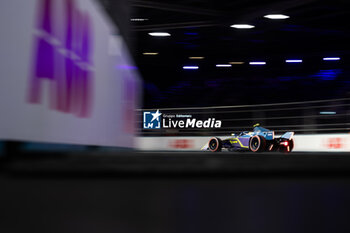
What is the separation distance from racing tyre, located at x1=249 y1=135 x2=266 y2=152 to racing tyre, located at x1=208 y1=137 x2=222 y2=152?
2.25 ft

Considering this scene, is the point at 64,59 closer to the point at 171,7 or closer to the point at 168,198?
the point at 168,198

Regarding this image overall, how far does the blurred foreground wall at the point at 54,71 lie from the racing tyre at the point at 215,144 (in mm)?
5917

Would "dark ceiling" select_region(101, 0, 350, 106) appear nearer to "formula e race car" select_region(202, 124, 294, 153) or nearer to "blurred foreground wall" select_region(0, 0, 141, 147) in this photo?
"formula e race car" select_region(202, 124, 294, 153)

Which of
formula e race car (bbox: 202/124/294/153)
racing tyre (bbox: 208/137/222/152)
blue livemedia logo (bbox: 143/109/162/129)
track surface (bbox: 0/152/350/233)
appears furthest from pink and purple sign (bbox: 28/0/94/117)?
blue livemedia logo (bbox: 143/109/162/129)

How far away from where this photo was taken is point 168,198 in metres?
0.46

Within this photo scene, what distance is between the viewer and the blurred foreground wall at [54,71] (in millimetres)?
997

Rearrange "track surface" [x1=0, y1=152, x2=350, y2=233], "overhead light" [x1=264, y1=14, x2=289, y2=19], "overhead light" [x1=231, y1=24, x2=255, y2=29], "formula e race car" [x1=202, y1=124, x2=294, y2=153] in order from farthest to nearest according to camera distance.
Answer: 1. "overhead light" [x1=231, y1=24, x2=255, y2=29]
2. "overhead light" [x1=264, y1=14, x2=289, y2=19]
3. "formula e race car" [x1=202, y1=124, x2=294, y2=153]
4. "track surface" [x1=0, y1=152, x2=350, y2=233]

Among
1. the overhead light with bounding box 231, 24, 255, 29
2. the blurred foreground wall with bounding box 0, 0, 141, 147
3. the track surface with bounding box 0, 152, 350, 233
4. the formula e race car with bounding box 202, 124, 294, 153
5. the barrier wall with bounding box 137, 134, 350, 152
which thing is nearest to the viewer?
the track surface with bounding box 0, 152, 350, 233

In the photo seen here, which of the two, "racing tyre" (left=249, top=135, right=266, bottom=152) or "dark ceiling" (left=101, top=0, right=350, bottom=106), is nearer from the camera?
"racing tyre" (left=249, top=135, right=266, bottom=152)

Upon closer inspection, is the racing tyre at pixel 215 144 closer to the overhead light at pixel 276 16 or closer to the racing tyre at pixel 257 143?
the racing tyre at pixel 257 143

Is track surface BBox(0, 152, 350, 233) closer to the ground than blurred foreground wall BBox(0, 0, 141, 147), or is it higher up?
closer to the ground

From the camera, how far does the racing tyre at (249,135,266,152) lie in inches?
287

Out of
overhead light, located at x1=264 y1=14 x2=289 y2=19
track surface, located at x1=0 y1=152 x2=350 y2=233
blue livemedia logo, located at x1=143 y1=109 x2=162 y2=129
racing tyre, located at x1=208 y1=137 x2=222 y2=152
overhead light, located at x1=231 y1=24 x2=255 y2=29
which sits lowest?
racing tyre, located at x1=208 y1=137 x2=222 y2=152

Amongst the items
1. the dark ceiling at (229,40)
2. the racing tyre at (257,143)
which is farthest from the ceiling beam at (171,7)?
the racing tyre at (257,143)
